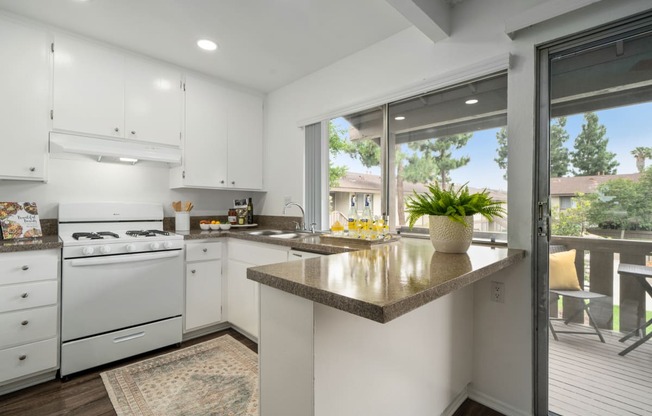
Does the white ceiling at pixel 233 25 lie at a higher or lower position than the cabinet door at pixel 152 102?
higher

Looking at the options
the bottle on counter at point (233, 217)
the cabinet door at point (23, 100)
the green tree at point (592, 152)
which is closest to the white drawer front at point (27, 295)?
the cabinet door at point (23, 100)

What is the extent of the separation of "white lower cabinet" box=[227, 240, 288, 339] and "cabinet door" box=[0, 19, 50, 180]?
1.58 metres

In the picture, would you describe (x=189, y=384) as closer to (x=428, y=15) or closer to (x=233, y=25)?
(x=233, y=25)

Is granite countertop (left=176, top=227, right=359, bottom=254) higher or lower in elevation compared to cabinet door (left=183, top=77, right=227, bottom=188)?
lower

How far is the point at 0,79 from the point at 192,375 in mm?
2466

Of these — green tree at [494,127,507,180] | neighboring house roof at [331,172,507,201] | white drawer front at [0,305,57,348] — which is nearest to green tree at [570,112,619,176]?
green tree at [494,127,507,180]

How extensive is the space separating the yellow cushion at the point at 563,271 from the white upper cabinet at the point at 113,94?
3170 millimetres

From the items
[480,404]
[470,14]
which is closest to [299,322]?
[480,404]

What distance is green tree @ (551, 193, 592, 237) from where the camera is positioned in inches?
63.7

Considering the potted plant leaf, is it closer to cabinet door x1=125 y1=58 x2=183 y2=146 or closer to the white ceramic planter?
the white ceramic planter

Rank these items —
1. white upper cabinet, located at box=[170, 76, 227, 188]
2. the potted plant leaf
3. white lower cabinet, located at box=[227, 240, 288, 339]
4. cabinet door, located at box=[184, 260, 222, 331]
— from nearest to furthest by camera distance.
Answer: the potted plant leaf → white lower cabinet, located at box=[227, 240, 288, 339] → cabinet door, located at box=[184, 260, 222, 331] → white upper cabinet, located at box=[170, 76, 227, 188]

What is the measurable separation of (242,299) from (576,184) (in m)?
2.52

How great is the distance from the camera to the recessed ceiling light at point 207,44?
2.50 meters

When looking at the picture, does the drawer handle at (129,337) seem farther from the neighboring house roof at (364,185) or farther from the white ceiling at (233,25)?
the white ceiling at (233,25)
